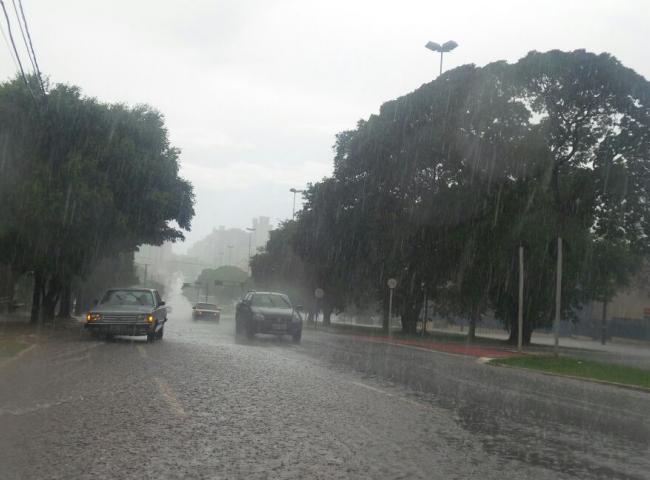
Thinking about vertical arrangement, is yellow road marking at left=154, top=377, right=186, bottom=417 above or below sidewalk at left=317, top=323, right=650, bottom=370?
above

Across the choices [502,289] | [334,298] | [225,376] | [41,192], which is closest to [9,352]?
[225,376]

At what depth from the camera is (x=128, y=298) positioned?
67.8 feet

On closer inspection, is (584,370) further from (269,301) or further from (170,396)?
(170,396)

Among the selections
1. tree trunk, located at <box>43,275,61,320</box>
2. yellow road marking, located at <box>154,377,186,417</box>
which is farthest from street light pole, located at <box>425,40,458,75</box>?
yellow road marking, located at <box>154,377,186,417</box>

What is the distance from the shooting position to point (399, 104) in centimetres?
3688

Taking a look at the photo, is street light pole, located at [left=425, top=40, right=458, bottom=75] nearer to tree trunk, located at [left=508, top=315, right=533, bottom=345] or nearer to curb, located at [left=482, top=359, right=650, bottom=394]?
tree trunk, located at [left=508, top=315, right=533, bottom=345]

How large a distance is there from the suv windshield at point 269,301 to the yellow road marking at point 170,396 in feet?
40.5

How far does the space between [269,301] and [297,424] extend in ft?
53.8

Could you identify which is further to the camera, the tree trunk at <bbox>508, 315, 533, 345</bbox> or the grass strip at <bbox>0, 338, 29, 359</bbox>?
the tree trunk at <bbox>508, 315, 533, 345</bbox>

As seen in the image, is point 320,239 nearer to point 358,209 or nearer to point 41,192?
point 358,209

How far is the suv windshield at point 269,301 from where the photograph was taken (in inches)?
929

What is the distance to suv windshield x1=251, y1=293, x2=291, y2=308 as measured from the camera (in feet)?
77.4

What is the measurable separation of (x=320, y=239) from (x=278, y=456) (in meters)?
36.9

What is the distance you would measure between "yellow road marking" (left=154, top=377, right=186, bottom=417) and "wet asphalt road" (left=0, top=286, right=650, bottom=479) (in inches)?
1.0
